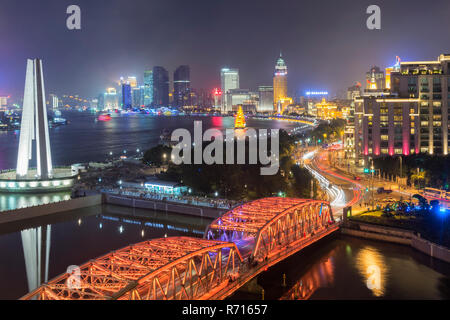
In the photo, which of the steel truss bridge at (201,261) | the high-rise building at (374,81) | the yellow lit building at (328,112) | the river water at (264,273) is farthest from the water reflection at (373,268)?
the yellow lit building at (328,112)

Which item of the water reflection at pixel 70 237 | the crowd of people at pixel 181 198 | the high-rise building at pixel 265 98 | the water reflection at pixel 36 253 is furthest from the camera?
the high-rise building at pixel 265 98

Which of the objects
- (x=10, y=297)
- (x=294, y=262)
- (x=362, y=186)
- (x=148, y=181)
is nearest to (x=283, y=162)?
(x=362, y=186)

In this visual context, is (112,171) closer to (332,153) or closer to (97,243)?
(97,243)

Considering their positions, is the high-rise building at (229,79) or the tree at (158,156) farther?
the high-rise building at (229,79)

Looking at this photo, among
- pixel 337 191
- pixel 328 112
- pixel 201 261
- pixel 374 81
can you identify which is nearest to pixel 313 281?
pixel 201 261

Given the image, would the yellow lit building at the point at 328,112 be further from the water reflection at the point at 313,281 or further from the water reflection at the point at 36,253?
the water reflection at the point at 313,281

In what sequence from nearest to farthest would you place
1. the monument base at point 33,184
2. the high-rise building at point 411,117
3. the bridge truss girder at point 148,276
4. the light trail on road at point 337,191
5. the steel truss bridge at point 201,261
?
the bridge truss girder at point 148,276, the steel truss bridge at point 201,261, the light trail on road at point 337,191, the monument base at point 33,184, the high-rise building at point 411,117
